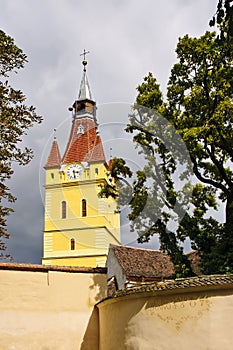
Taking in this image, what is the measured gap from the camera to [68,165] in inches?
Result: 1704

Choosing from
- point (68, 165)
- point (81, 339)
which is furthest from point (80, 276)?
point (68, 165)

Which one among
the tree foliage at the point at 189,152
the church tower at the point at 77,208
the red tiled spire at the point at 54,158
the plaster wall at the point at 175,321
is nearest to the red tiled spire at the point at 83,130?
the church tower at the point at 77,208

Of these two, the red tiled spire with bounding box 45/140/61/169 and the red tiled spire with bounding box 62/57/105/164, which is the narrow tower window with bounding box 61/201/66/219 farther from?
the red tiled spire with bounding box 62/57/105/164

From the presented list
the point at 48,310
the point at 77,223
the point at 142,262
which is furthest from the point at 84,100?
the point at 48,310

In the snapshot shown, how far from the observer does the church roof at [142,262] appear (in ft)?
81.2

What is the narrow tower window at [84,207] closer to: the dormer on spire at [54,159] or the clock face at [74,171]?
the clock face at [74,171]

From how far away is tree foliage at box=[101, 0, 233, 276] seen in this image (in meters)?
14.6

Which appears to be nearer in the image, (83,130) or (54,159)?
(83,130)

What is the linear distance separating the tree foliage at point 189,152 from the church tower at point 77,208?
20987 mm

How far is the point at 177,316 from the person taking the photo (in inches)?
332

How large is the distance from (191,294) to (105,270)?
3.29 m

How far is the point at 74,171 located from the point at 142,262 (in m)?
19.7

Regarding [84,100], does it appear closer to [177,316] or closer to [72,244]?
[72,244]

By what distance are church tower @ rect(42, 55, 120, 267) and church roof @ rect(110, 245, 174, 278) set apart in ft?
37.1
